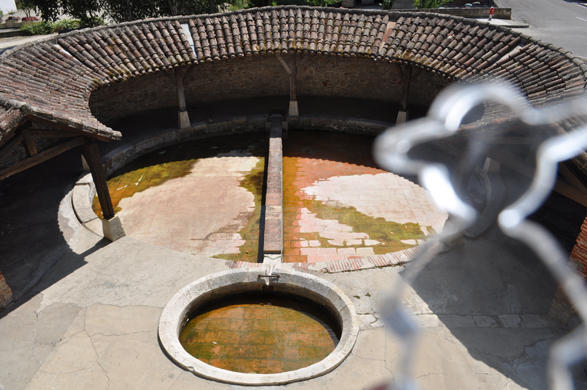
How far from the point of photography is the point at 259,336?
7.35 metres

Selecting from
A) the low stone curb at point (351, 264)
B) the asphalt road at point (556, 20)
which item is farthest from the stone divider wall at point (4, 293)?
the asphalt road at point (556, 20)

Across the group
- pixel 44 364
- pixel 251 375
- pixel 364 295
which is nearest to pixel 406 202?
pixel 364 295

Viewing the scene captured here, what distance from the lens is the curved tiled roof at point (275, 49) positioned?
8.89 meters

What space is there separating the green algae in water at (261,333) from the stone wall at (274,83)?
404 inches

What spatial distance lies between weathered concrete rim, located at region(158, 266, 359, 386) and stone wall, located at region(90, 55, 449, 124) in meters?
9.86

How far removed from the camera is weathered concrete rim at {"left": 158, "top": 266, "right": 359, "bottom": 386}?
20.4ft

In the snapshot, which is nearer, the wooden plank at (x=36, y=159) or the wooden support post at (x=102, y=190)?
the wooden plank at (x=36, y=159)

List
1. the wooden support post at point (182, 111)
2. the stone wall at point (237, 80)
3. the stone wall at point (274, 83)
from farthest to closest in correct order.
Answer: the stone wall at point (237, 80) < the stone wall at point (274, 83) < the wooden support post at point (182, 111)

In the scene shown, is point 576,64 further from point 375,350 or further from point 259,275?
point 259,275

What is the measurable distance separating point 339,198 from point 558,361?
246 inches

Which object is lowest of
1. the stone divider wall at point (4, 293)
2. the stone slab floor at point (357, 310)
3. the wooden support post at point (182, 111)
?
the stone slab floor at point (357, 310)

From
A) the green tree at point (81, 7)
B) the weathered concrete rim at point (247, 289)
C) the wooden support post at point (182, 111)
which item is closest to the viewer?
the weathered concrete rim at point (247, 289)

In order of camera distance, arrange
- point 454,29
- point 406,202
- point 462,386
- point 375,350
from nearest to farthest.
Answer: point 462,386 → point 375,350 → point 406,202 → point 454,29

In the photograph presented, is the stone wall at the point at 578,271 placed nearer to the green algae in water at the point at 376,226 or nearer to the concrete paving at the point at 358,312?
the concrete paving at the point at 358,312
